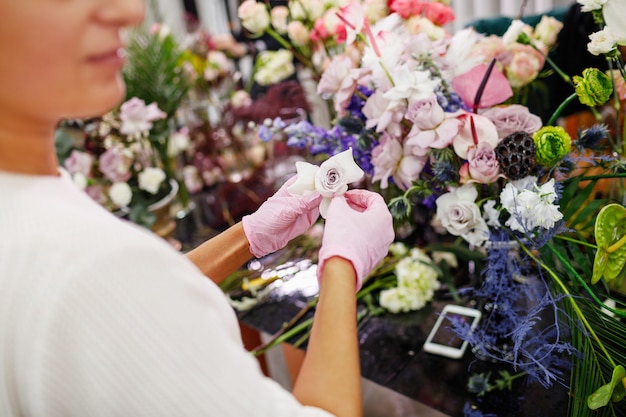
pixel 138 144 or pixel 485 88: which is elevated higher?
pixel 485 88

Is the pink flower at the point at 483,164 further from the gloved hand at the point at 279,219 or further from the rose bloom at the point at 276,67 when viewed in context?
the rose bloom at the point at 276,67

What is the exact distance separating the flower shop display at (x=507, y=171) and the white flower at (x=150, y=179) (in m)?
0.85

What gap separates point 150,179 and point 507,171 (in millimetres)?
1258

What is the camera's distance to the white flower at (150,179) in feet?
5.59

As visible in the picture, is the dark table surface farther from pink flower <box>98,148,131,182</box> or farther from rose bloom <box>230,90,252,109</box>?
rose bloom <box>230,90,252,109</box>

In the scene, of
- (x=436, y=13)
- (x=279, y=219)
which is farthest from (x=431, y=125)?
(x=436, y=13)

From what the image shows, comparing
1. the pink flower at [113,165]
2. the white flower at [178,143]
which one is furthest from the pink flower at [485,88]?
the white flower at [178,143]

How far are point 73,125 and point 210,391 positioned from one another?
1591 mm

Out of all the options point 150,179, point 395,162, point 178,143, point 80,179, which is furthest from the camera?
point 178,143

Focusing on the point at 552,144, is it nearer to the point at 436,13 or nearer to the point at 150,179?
the point at 436,13

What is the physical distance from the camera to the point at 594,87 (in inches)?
26.3

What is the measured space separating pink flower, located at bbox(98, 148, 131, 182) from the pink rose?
4.12 feet

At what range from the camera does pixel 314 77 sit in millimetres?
1362

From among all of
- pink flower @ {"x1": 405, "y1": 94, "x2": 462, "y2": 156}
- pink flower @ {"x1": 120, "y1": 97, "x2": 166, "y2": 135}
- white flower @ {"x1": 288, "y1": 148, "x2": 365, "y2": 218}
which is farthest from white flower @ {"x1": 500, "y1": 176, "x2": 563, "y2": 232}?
pink flower @ {"x1": 120, "y1": 97, "x2": 166, "y2": 135}
